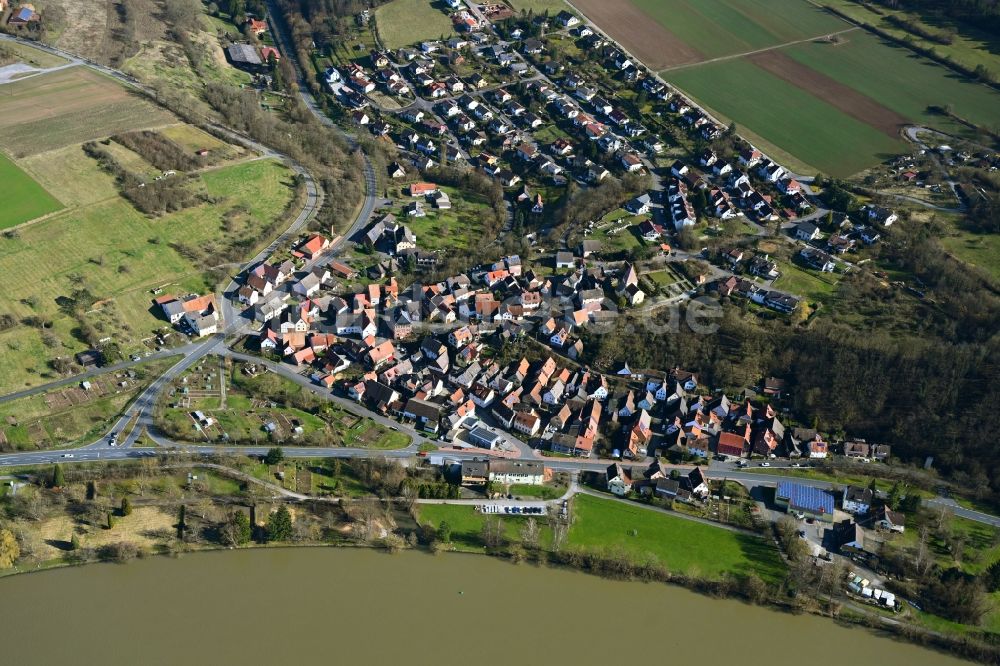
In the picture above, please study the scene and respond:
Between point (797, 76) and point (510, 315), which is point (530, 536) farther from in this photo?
point (797, 76)

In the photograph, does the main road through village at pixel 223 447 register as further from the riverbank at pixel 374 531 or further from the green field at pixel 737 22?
the green field at pixel 737 22

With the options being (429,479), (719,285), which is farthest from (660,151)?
(429,479)

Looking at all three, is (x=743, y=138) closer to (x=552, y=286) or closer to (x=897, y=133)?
(x=897, y=133)

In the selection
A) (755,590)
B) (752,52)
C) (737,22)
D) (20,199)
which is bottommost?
(755,590)

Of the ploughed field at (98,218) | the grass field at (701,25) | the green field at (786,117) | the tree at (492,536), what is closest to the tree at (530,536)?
the tree at (492,536)

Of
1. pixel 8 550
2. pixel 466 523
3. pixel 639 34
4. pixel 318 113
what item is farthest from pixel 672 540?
pixel 639 34
